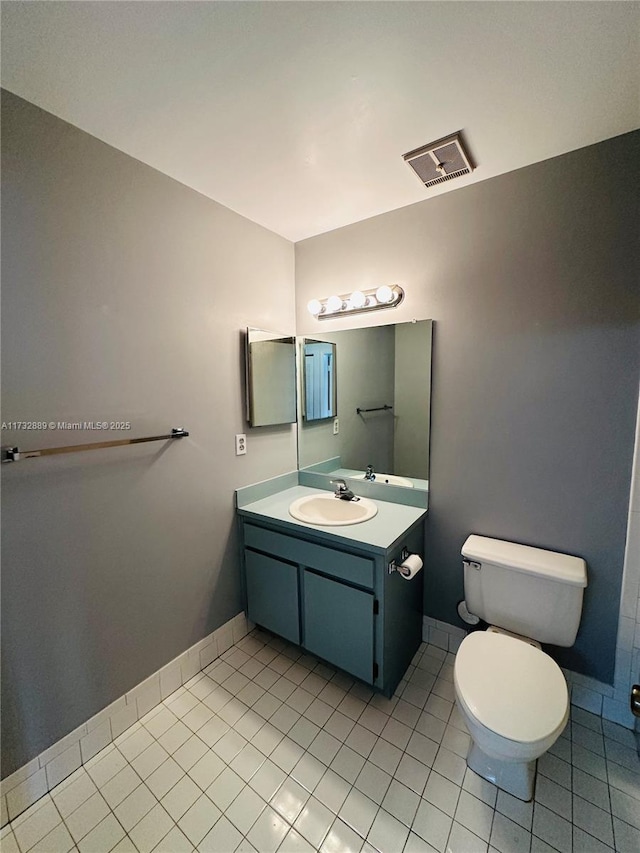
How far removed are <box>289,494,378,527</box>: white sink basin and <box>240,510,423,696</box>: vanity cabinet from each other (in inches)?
8.7

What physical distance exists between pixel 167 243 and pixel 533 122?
1.51 m

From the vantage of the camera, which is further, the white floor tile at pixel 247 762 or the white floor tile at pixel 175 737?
the white floor tile at pixel 175 737

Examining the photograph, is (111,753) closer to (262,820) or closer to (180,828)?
(180,828)

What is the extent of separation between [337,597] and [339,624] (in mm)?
137

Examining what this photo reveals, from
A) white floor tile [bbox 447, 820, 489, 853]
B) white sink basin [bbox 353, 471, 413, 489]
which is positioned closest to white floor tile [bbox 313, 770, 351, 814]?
white floor tile [bbox 447, 820, 489, 853]

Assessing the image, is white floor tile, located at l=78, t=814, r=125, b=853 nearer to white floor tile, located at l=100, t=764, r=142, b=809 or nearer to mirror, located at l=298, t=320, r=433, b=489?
white floor tile, located at l=100, t=764, r=142, b=809

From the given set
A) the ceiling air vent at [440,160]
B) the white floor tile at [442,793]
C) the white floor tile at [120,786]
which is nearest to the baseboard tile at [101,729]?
the white floor tile at [120,786]

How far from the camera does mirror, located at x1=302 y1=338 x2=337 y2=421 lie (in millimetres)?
2133

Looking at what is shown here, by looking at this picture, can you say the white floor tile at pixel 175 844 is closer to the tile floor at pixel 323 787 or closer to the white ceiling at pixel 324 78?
the tile floor at pixel 323 787

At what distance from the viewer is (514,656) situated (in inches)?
51.4

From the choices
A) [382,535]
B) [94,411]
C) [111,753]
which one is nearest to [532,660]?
[382,535]

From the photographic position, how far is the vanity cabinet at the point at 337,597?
58.2 inches

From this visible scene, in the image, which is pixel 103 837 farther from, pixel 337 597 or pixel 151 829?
pixel 337 597

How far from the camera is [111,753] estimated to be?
137 centimetres
